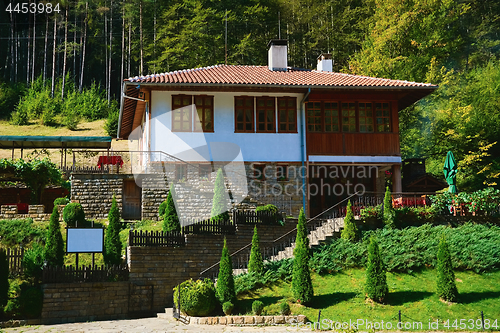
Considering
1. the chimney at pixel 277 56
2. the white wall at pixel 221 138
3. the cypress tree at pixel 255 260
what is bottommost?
the cypress tree at pixel 255 260

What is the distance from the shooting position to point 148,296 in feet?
60.1

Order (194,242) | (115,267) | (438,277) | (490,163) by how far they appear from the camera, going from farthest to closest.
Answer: (490,163) → (194,242) → (115,267) → (438,277)

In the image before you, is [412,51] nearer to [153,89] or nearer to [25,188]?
[153,89]

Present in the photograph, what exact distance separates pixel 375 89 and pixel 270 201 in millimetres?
6421

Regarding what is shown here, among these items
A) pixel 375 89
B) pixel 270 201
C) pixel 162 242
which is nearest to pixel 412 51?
pixel 375 89

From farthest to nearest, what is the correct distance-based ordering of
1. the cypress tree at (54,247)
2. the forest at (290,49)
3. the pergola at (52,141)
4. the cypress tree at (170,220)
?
the forest at (290,49), the pergola at (52,141), the cypress tree at (170,220), the cypress tree at (54,247)

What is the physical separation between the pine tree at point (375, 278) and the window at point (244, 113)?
351 inches

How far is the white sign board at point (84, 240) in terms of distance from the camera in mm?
17703

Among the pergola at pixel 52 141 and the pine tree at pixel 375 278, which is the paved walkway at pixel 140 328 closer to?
the pine tree at pixel 375 278

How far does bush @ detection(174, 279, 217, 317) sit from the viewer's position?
1602cm

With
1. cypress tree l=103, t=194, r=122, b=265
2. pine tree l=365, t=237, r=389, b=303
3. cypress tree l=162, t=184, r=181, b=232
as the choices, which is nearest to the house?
cypress tree l=162, t=184, r=181, b=232

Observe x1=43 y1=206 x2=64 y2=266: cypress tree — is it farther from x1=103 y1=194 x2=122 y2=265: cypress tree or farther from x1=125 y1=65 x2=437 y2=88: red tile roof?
x1=125 y1=65 x2=437 y2=88: red tile roof

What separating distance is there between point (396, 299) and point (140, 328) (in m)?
7.22

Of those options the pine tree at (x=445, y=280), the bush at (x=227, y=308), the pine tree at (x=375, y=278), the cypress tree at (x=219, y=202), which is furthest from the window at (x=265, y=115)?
the pine tree at (x=445, y=280)
